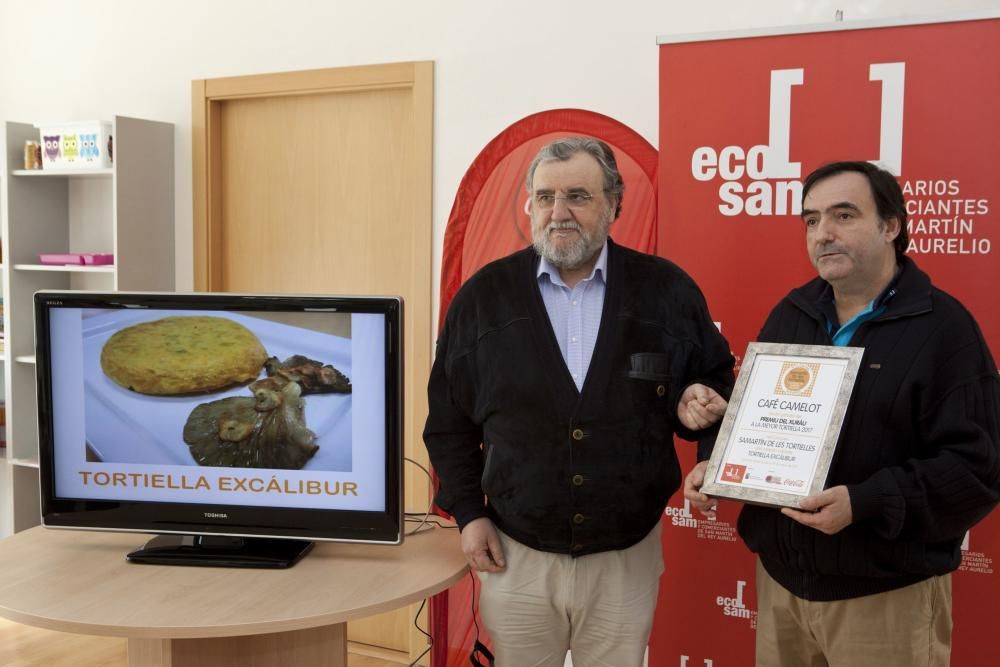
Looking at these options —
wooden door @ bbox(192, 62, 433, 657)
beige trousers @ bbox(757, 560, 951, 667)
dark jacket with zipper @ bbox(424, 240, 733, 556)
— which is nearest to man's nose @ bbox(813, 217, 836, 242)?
dark jacket with zipper @ bbox(424, 240, 733, 556)

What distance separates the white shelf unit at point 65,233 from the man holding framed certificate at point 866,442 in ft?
8.61

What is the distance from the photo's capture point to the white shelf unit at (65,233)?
350cm

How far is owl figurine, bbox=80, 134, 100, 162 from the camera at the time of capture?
349 cm

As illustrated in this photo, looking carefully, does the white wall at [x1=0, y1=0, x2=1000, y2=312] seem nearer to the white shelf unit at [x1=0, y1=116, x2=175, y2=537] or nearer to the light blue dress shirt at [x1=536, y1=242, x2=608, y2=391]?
the white shelf unit at [x1=0, y1=116, x2=175, y2=537]

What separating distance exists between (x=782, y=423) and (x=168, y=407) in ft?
4.13

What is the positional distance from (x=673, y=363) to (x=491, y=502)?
1.62 feet

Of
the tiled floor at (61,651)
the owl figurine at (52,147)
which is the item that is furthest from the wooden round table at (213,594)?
the owl figurine at (52,147)

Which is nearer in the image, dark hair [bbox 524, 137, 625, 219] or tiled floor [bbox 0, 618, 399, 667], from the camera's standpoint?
dark hair [bbox 524, 137, 625, 219]

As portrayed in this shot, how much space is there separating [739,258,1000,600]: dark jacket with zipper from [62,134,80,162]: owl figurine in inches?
120

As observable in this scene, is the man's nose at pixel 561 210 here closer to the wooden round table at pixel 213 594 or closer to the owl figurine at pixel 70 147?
the wooden round table at pixel 213 594

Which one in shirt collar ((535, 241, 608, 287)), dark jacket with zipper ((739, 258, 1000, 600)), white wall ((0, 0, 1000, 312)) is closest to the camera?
dark jacket with zipper ((739, 258, 1000, 600))

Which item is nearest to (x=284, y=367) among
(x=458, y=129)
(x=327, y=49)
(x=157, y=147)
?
(x=458, y=129)

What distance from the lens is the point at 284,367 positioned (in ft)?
6.21

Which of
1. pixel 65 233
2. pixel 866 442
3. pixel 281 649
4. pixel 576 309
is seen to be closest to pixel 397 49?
pixel 576 309
